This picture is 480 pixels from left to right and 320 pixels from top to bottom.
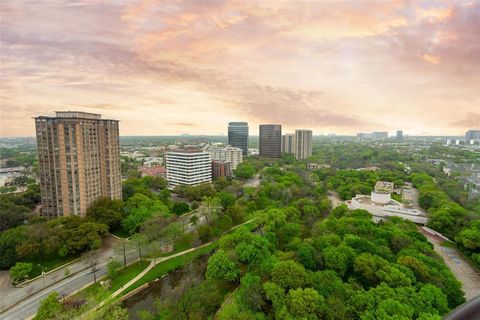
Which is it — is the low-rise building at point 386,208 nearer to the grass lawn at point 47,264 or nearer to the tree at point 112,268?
the tree at point 112,268

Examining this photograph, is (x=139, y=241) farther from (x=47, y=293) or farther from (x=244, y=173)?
(x=244, y=173)

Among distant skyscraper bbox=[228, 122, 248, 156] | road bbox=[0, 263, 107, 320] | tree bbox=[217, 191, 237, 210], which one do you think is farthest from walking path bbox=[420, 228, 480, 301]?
distant skyscraper bbox=[228, 122, 248, 156]

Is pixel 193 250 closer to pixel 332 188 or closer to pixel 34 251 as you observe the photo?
pixel 34 251

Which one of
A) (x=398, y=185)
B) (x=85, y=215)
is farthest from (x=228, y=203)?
(x=398, y=185)

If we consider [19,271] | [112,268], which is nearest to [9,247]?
[19,271]

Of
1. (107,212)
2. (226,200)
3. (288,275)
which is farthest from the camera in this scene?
(226,200)

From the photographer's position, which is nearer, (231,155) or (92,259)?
(92,259)

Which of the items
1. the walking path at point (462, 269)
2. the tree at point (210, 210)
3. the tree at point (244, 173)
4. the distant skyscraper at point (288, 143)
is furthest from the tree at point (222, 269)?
the distant skyscraper at point (288, 143)
